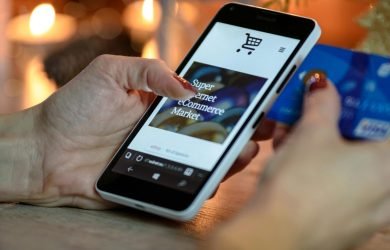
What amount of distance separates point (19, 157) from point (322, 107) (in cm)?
Result: 31

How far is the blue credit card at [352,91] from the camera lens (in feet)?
2.11

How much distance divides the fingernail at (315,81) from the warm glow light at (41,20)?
113 centimetres

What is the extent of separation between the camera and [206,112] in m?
0.73

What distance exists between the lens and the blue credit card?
64 centimetres

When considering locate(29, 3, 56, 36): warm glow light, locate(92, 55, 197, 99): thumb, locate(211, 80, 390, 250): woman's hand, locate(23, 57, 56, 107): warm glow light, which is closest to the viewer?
locate(211, 80, 390, 250): woman's hand

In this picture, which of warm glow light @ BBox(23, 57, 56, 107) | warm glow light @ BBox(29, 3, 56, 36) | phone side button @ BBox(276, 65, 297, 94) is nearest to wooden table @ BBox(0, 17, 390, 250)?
phone side button @ BBox(276, 65, 297, 94)

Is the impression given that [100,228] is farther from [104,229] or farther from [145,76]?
[145,76]

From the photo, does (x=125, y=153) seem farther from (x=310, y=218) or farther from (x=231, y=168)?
(x=310, y=218)

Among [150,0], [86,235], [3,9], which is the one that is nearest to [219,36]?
[86,235]

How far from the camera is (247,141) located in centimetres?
71

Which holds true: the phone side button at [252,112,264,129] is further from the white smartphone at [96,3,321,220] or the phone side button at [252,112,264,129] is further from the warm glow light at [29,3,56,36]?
the warm glow light at [29,3,56,36]

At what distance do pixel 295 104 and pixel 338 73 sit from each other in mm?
42

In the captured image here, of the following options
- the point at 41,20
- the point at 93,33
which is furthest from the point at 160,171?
the point at 93,33

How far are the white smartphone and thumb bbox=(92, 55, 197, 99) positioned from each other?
1cm
